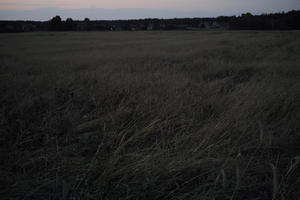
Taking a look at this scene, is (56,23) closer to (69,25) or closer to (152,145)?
(69,25)

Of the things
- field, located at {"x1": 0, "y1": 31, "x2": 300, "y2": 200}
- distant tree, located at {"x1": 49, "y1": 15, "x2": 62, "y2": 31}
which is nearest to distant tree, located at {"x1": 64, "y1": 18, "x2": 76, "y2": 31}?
distant tree, located at {"x1": 49, "y1": 15, "x2": 62, "y2": 31}

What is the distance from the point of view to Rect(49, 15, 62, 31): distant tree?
244 ft

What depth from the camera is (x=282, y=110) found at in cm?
325

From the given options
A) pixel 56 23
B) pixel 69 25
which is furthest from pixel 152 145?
pixel 69 25

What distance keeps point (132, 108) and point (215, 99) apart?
1.37 metres

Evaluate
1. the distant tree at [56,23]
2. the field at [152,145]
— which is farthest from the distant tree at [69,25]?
the field at [152,145]

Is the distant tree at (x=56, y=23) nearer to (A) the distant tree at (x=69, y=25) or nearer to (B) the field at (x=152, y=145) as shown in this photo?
(A) the distant tree at (x=69, y=25)

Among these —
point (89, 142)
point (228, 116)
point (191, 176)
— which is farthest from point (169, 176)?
point (228, 116)

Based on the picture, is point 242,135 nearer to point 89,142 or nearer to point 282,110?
point 282,110

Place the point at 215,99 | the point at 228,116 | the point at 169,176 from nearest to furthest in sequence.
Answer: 1. the point at 169,176
2. the point at 228,116
3. the point at 215,99

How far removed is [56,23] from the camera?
7481 centimetres

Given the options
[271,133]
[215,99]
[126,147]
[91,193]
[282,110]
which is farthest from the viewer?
[215,99]

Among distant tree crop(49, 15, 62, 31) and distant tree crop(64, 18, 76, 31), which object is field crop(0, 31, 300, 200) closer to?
distant tree crop(49, 15, 62, 31)

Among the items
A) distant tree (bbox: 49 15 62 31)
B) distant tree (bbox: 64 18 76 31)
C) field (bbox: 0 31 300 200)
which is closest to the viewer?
field (bbox: 0 31 300 200)
